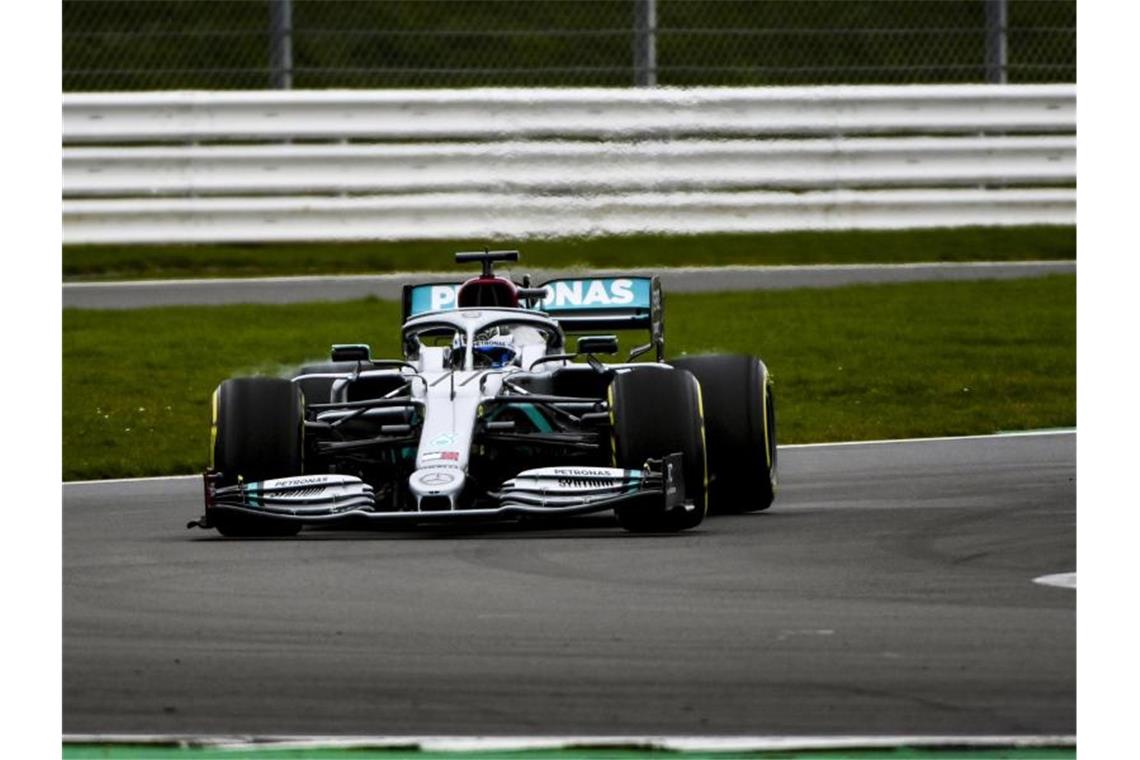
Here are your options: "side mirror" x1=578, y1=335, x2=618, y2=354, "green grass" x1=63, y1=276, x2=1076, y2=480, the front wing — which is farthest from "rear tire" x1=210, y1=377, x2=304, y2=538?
"green grass" x1=63, y1=276, x2=1076, y2=480

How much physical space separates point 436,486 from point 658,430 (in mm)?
891

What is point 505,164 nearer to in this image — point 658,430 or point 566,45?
point 566,45

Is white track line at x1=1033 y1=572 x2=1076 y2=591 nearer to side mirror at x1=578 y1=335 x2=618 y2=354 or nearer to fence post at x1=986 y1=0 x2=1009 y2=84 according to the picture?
side mirror at x1=578 y1=335 x2=618 y2=354

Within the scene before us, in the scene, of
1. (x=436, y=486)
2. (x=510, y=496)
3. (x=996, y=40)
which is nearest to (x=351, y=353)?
(x=436, y=486)

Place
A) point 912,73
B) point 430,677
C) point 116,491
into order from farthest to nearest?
point 912,73, point 116,491, point 430,677

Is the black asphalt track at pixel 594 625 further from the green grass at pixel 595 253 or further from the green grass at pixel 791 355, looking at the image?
the green grass at pixel 595 253

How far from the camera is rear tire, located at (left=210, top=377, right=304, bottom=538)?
9.76m

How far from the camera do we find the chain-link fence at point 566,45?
61.8 feet

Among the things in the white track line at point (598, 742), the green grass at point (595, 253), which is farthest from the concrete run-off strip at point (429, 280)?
the white track line at point (598, 742)

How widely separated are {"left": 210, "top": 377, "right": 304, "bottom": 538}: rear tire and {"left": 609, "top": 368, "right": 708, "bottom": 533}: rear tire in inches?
49.7

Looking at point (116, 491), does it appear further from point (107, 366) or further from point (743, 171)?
point (743, 171)

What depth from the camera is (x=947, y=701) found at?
6188mm
